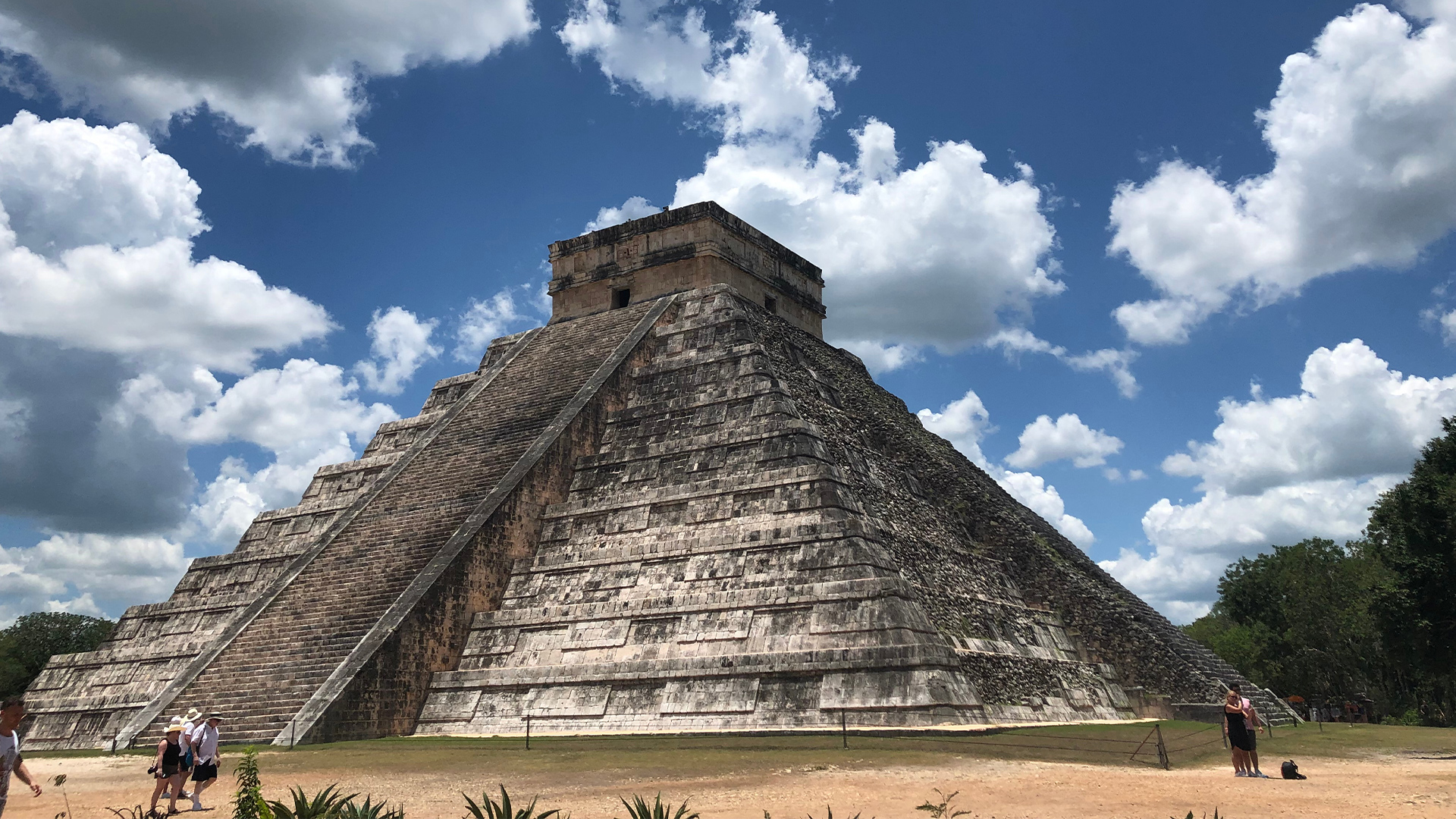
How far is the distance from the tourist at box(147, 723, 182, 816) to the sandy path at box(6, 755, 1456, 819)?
35cm

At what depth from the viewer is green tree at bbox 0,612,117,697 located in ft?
91.9

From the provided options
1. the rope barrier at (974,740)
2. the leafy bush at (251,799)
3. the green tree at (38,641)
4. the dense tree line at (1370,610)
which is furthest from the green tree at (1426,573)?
the green tree at (38,641)

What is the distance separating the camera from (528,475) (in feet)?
52.0

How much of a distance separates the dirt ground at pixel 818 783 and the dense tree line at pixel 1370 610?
3.34m

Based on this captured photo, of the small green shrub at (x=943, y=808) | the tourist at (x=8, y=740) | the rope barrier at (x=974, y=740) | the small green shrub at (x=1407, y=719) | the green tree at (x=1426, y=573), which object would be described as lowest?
the small green shrub at (x=1407, y=719)

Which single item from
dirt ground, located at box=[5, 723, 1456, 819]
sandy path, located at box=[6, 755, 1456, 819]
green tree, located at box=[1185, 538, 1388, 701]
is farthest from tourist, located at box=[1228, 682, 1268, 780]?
green tree, located at box=[1185, 538, 1388, 701]

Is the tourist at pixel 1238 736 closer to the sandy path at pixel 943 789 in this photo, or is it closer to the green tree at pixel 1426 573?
the sandy path at pixel 943 789

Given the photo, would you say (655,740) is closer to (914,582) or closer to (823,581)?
(823,581)

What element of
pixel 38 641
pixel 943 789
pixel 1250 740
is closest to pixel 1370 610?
pixel 1250 740

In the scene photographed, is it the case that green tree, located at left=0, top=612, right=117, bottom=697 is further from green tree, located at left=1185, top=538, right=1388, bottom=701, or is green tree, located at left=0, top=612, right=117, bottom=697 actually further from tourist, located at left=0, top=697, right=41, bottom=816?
green tree, located at left=1185, top=538, right=1388, bottom=701

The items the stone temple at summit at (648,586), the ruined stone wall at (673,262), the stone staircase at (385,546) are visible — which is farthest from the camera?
the ruined stone wall at (673,262)

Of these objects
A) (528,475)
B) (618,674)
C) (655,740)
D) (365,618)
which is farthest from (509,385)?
(655,740)

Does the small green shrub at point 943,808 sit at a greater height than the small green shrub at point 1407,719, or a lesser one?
greater

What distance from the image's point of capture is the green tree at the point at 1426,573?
13.9m
